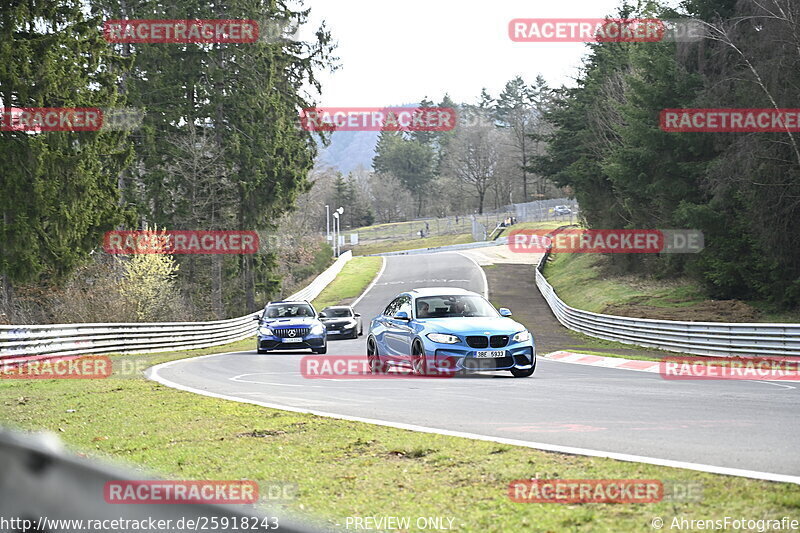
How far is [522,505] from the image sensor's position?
519cm

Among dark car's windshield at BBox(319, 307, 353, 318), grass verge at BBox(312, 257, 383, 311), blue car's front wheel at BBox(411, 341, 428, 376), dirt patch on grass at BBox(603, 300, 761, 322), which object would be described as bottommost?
grass verge at BBox(312, 257, 383, 311)

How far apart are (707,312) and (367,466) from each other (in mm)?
25264

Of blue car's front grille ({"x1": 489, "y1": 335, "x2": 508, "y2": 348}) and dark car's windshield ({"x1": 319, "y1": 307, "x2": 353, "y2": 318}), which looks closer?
blue car's front grille ({"x1": 489, "y1": 335, "x2": 508, "y2": 348})

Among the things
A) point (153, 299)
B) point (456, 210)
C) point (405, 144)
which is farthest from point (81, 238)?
point (405, 144)

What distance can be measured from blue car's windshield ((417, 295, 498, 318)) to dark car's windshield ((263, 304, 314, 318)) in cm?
1071

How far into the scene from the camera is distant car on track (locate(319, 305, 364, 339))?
34.8 metres

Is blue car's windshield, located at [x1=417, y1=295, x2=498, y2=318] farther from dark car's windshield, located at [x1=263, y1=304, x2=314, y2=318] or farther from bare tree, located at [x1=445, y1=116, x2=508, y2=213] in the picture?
bare tree, located at [x1=445, y1=116, x2=508, y2=213]

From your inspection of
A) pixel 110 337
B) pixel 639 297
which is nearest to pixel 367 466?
pixel 110 337

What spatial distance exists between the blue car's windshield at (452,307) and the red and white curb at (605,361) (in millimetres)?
4831

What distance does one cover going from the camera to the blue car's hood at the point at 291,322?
2538 centimetres

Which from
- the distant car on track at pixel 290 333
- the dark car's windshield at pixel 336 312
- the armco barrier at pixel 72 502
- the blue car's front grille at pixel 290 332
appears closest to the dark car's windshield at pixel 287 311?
the distant car on track at pixel 290 333

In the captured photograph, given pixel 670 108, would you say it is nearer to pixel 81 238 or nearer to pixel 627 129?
pixel 627 129

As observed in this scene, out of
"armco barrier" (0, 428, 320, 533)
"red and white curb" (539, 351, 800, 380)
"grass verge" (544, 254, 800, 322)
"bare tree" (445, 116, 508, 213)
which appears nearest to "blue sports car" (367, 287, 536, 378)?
"red and white curb" (539, 351, 800, 380)

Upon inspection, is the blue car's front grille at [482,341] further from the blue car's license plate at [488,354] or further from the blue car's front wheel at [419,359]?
the blue car's front wheel at [419,359]
